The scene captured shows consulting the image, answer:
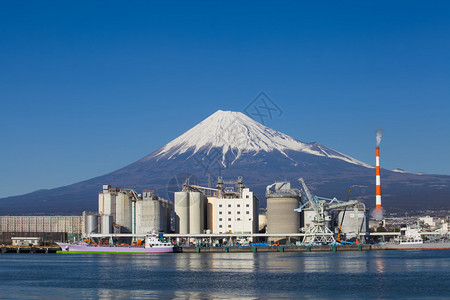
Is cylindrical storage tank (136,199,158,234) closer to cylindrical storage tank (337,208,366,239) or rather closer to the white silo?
the white silo

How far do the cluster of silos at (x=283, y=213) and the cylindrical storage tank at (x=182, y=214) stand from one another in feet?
43.4

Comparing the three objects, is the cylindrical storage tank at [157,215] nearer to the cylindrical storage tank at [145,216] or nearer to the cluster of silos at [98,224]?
the cylindrical storage tank at [145,216]

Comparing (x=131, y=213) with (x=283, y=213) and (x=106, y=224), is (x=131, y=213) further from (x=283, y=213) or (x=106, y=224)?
(x=283, y=213)

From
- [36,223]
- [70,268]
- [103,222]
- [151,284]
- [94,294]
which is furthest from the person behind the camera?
[36,223]

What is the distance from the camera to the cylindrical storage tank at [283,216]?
11131 centimetres

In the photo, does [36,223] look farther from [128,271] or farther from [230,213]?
[128,271]

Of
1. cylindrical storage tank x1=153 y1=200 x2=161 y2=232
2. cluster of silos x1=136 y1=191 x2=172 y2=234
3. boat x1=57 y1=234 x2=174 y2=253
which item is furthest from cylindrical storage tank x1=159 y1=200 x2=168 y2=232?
boat x1=57 y1=234 x2=174 y2=253

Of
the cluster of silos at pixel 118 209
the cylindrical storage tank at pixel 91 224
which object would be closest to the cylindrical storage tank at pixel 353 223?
the cluster of silos at pixel 118 209

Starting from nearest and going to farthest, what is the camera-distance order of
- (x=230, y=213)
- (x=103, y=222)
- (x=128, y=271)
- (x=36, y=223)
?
(x=128, y=271)
(x=103, y=222)
(x=230, y=213)
(x=36, y=223)

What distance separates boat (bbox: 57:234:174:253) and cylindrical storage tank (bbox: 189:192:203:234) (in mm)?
11809

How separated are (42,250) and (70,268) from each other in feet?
163

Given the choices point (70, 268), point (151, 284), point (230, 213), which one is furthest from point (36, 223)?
point (151, 284)

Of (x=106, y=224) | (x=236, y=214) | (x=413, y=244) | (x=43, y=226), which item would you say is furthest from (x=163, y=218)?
(x=413, y=244)

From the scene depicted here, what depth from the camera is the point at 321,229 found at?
109 meters
